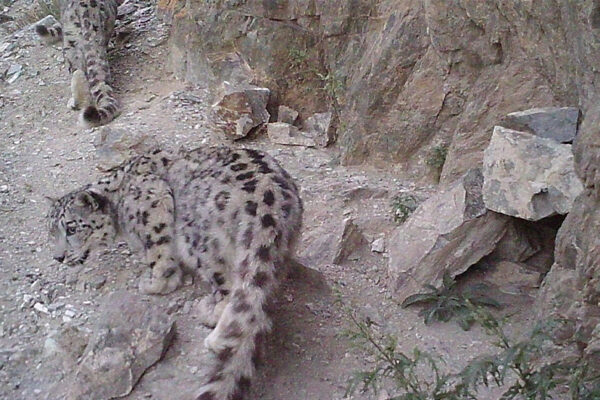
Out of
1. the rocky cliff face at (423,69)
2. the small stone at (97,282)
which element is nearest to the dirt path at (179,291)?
the small stone at (97,282)

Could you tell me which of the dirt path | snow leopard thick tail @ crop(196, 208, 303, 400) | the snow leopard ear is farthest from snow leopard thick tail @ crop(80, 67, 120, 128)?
snow leopard thick tail @ crop(196, 208, 303, 400)

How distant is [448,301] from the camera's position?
475 centimetres

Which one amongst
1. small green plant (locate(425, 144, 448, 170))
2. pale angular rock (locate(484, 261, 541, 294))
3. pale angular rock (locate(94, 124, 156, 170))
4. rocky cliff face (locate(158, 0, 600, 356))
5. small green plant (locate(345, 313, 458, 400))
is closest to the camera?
small green plant (locate(345, 313, 458, 400))

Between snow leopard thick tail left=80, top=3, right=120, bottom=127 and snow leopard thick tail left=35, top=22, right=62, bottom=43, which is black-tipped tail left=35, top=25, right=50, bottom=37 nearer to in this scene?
snow leopard thick tail left=35, top=22, right=62, bottom=43

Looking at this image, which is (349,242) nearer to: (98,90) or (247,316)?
(247,316)

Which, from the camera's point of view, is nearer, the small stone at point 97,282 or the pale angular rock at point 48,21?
the small stone at point 97,282

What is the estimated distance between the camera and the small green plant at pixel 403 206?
5.68 metres

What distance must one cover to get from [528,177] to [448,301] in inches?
32.5

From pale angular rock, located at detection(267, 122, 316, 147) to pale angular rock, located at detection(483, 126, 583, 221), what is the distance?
248 cm

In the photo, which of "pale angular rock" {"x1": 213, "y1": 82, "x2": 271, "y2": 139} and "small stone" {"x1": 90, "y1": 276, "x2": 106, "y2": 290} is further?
"pale angular rock" {"x1": 213, "y1": 82, "x2": 271, "y2": 139}

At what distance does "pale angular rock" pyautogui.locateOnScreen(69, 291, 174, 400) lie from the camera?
4.41 m

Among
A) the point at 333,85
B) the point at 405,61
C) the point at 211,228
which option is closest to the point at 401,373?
the point at 211,228

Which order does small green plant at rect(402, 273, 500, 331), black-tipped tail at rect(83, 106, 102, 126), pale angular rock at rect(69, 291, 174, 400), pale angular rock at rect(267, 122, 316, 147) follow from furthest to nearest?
black-tipped tail at rect(83, 106, 102, 126)
pale angular rock at rect(267, 122, 316, 147)
small green plant at rect(402, 273, 500, 331)
pale angular rock at rect(69, 291, 174, 400)

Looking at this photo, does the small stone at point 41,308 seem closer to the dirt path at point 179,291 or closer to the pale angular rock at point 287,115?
the dirt path at point 179,291
